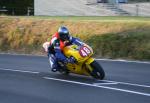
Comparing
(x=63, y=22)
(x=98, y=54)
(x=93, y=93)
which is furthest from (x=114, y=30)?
(x=93, y=93)

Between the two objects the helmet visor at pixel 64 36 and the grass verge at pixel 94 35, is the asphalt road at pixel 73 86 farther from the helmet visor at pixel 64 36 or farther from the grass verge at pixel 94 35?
the grass verge at pixel 94 35

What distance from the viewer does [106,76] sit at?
17.4m

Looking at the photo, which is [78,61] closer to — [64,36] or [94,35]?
[64,36]

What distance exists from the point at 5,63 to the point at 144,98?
1100cm

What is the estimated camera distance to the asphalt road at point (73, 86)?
13.2m

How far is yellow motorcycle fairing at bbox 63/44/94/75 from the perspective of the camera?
16.7m

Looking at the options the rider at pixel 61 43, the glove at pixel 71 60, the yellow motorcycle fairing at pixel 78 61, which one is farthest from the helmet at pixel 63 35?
the glove at pixel 71 60

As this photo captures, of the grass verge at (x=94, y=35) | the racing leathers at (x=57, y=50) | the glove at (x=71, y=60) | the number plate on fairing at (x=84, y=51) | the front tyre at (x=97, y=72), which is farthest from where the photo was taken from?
the grass verge at (x=94, y=35)

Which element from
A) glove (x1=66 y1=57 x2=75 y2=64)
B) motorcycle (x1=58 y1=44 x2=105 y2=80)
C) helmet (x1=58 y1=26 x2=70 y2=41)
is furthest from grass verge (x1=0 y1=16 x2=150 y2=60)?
glove (x1=66 y1=57 x2=75 y2=64)

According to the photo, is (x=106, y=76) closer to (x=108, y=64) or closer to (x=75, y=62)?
(x=75, y=62)

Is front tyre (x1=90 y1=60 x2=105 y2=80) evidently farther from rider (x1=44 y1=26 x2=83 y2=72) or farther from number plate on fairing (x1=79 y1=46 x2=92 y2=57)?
rider (x1=44 y1=26 x2=83 y2=72)

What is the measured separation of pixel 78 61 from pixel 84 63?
203 millimetres

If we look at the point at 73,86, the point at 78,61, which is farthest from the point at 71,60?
the point at 73,86

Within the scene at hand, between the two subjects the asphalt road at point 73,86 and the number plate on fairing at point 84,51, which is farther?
the number plate on fairing at point 84,51
